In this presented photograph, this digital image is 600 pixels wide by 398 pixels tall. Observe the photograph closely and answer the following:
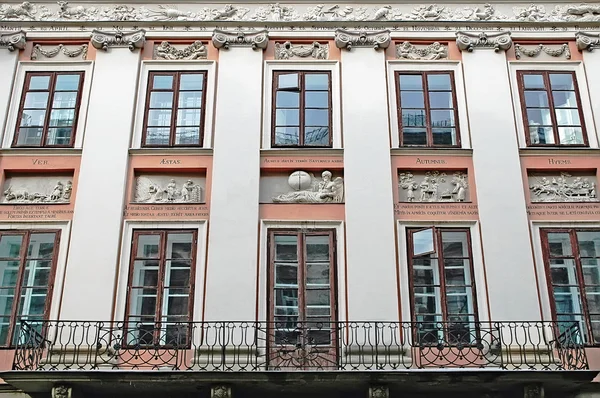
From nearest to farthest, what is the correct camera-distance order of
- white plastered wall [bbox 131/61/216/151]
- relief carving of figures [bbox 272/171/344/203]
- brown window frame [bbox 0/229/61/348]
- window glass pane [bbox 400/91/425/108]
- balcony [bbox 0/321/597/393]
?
1. balcony [bbox 0/321/597/393]
2. brown window frame [bbox 0/229/61/348]
3. relief carving of figures [bbox 272/171/344/203]
4. white plastered wall [bbox 131/61/216/151]
5. window glass pane [bbox 400/91/425/108]

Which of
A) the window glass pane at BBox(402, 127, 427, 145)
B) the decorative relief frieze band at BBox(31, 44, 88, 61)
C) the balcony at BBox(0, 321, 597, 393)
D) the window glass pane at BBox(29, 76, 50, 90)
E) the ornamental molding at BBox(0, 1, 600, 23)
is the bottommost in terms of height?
the balcony at BBox(0, 321, 597, 393)

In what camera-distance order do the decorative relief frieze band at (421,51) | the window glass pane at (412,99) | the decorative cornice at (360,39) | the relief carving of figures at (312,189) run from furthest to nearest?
1. the decorative relief frieze band at (421,51)
2. the decorative cornice at (360,39)
3. the window glass pane at (412,99)
4. the relief carving of figures at (312,189)

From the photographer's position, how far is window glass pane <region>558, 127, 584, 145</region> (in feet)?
50.4

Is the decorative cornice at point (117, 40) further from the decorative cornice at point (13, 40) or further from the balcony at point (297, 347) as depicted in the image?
the balcony at point (297, 347)

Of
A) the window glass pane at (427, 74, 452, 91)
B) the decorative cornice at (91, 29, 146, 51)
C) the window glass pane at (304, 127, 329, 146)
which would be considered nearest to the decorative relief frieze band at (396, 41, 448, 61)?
the window glass pane at (427, 74, 452, 91)

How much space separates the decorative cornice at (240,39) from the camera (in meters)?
16.0

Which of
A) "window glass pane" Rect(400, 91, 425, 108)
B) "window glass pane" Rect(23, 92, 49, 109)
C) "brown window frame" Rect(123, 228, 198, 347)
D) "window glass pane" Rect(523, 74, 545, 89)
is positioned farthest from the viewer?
"window glass pane" Rect(523, 74, 545, 89)

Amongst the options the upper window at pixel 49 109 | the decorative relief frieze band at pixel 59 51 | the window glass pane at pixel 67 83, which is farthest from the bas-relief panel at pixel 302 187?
the decorative relief frieze band at pixel 59 51

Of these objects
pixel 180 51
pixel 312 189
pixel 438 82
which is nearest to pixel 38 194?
pixel 180 51

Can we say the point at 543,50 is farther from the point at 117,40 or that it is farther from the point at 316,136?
the point at 117,40

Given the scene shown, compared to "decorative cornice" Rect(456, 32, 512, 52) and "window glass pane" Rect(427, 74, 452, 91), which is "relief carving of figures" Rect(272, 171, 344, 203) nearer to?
"window glass pane" Rect(427, 74, 452, 91)

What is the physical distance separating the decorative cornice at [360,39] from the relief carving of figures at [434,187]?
2.88 meters

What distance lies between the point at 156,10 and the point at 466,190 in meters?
7.39

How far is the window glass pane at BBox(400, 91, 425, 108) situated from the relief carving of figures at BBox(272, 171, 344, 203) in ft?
7.07
